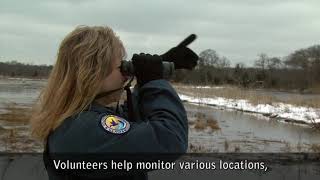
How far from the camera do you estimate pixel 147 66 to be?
75.2 inches

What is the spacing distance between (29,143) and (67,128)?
928 centimetres

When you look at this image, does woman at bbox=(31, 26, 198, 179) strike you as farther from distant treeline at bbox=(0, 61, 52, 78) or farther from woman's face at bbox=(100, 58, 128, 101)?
distant treeline at bbox=(0, 61, 52, 78)

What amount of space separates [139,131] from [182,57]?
355 mm

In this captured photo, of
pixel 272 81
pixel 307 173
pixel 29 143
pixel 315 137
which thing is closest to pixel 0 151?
pixel 29 143

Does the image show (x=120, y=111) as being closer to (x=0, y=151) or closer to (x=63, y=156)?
(x=63, y=156)

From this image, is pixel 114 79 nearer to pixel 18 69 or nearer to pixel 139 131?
pixel 139 131

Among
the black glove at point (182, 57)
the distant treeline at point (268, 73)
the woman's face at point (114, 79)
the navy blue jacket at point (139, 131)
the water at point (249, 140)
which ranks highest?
A: the black glove at point (182, 57)

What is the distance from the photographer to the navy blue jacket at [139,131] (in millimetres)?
1854

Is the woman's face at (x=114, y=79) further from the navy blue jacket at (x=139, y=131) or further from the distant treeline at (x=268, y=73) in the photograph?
the distant treeline at (x=268, y=73)

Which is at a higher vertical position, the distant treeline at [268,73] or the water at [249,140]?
the water at [249,140]

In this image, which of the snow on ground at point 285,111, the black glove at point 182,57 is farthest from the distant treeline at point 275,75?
the black glove at point 182,57

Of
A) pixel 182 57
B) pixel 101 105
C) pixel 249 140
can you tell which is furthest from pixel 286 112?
pixel 101 105

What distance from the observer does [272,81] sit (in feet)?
249

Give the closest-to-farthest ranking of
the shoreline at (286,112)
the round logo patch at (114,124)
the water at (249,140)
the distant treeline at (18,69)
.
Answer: the round logo patch at (114,124) < the water at (249,140) < the shoreline at (286,112) < the distant treeline at (18,69)
